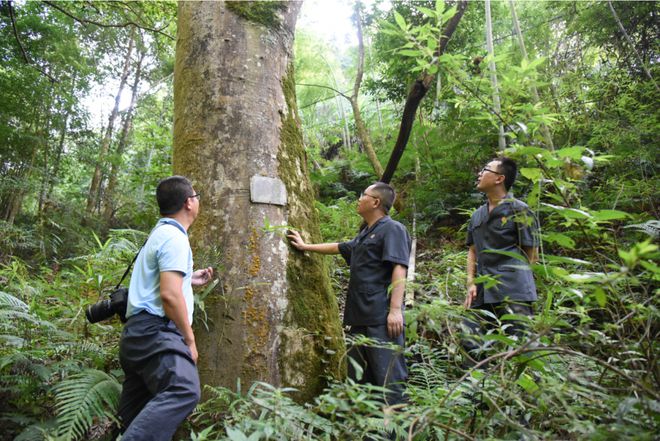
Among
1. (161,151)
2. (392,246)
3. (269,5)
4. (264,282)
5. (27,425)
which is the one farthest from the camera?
(161,151)

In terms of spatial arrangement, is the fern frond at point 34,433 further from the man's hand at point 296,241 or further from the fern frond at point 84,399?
the man's hand at point 296,241

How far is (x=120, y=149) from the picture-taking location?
12.9 metres

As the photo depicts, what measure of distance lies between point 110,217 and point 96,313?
33.9 ft

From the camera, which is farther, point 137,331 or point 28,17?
point 28,17

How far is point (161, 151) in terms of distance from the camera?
804 cm

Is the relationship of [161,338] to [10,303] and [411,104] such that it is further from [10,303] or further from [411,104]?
[411,104]

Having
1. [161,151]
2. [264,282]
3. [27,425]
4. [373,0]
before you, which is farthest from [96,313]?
[373,0]

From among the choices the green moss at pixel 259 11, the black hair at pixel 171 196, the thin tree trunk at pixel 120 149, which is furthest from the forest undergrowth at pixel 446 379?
the thin tree trunk at pixel 120 149

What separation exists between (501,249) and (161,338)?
2.50 metres

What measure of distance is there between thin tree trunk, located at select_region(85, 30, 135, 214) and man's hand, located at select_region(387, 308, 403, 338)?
35.2ft

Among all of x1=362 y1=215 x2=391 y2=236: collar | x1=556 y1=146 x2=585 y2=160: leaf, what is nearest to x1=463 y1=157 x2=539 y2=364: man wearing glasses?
x1=362 y1=215 x2=391 y2=236: collar

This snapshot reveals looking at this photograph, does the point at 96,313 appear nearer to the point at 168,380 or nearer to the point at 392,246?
the point at 168,380

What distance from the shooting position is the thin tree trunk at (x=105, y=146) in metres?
11.8

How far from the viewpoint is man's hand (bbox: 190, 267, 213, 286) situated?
258cm
